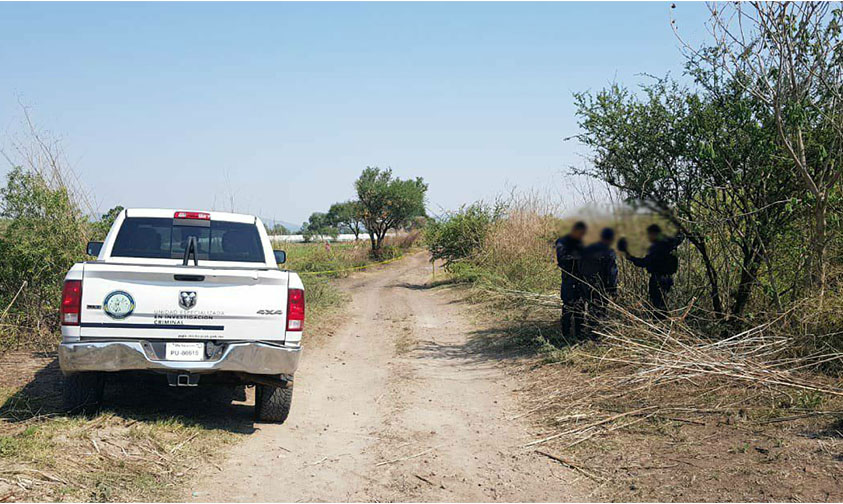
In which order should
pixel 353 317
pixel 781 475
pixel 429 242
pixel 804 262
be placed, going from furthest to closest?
1. pixel 429 242
2. pixel 353 317
3. pixel 804 262
4. pixel 781 475

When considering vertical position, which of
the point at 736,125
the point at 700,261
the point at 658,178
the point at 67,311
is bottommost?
the point at 67,311

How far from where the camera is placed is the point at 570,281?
31.6ft

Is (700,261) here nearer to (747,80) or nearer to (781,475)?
(747,80)

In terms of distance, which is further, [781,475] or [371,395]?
[371,395]

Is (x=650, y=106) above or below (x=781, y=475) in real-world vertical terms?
above

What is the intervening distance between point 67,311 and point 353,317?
32.5 ft

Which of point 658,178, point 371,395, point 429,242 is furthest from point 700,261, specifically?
point 429,242

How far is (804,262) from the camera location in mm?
7402

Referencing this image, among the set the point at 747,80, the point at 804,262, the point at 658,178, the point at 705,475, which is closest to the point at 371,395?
the point at 705,475

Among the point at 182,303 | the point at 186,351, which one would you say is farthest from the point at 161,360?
the point at 182,303

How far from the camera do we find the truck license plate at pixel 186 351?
5.58 metres

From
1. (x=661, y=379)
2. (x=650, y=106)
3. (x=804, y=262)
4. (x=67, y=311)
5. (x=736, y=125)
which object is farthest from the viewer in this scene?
(x=650, y=106)

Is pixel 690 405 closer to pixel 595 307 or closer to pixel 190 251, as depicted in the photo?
pixel 595 307

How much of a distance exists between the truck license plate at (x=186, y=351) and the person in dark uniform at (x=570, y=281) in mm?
5362
